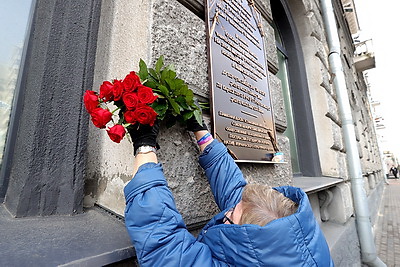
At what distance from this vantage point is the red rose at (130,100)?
29.2 inches

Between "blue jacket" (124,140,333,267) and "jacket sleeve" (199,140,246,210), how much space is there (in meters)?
0.30

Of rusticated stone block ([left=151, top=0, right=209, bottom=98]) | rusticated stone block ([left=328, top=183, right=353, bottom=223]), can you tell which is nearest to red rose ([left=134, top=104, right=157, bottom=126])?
rusticated stone block ([left=151, top=0, right=209, bottom=98])

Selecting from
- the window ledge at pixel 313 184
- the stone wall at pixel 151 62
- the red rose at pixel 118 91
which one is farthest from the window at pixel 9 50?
the window ledge at pixel 313 184

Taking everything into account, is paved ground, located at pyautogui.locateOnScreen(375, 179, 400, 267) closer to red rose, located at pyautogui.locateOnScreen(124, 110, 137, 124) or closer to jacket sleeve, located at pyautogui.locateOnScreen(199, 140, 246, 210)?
jacket sleeve, located at pyautogui.locateOnScreen(199, 140, 246, 210)

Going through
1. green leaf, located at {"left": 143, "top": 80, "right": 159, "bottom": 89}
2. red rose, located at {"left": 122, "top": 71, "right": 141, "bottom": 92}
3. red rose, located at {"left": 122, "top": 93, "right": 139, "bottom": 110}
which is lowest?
red rose, located at {"left": 122, "top": 93, "right": 139, "bottom": 110}

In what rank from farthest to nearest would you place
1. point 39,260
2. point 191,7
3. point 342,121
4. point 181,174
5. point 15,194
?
point 342,121, point 191,7, point 181,174, point 15,194, point 39,260

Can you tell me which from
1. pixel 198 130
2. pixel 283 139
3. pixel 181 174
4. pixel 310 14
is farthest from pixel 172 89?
pixel 310 14

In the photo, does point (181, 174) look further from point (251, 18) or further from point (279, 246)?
point (251, 18)

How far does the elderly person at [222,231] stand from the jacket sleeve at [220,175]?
0.69 feet

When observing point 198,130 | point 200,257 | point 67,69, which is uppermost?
point 67,69

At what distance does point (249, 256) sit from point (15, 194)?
98 centimetres

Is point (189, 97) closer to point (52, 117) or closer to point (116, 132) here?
point (116, 132)

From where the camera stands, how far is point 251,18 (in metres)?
2.04

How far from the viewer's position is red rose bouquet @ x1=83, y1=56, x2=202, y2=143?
29.2 inches
